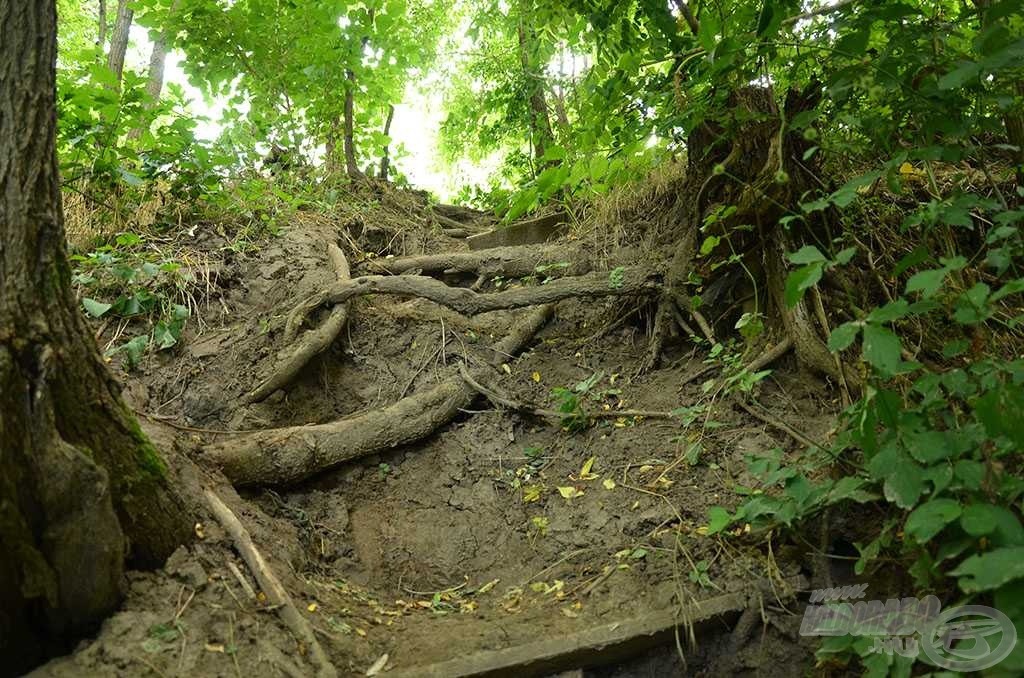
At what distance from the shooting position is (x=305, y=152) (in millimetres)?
6246

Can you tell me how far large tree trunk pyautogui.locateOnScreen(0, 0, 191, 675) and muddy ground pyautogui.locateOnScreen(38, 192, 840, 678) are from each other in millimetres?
157

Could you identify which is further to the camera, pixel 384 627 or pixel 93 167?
pixel 93 167

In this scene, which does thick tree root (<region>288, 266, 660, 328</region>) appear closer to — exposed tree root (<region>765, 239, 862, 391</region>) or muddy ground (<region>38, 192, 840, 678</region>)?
muddy ground (<region>38, 192, 840, 678</region>)

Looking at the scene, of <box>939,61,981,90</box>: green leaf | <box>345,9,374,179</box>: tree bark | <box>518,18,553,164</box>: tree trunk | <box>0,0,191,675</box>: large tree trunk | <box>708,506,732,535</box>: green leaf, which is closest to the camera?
<box>0,0,191,675</box>: large tree trunk

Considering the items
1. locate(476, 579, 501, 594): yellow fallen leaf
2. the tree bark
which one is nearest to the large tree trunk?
locate(476, 579, 501, 594): yellow fallen leaf

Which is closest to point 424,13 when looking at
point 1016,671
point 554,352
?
point 554,352

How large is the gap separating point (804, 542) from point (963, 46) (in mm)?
2213

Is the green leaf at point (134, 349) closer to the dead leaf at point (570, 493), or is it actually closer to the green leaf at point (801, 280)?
the dead leaf at point (570, 493)

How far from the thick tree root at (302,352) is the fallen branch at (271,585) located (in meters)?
1.10

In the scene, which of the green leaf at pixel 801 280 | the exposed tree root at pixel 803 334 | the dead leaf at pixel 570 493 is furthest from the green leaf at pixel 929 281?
the dead leaf at pixel 570 493

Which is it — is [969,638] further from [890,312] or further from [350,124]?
[350,124]

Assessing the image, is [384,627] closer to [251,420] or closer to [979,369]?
[251,420]

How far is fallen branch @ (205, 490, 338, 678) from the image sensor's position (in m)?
2.20

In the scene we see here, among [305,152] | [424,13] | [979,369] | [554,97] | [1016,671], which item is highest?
[424,13]
